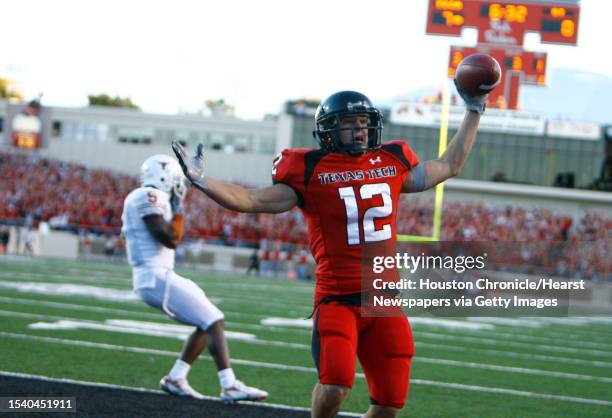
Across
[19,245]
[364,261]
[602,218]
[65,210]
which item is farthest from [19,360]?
[602,218]

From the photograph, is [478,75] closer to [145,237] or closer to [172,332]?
[145,237]

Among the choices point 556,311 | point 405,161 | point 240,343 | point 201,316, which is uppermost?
point 405,161

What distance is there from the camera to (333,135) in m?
3.99

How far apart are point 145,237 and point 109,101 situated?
69852 millimetres

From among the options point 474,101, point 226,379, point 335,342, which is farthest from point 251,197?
point 226,379

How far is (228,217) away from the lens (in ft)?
93.9

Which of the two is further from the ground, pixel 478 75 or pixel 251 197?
pixel 478 75

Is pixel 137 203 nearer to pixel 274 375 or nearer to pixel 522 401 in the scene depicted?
pixel 274 375

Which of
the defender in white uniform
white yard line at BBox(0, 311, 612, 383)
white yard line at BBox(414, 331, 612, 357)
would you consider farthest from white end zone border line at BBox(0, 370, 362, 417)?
white yard line at BBox(414, 331, 612, 357)

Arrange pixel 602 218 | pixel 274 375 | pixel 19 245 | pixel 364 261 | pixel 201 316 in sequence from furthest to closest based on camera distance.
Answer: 1. pixel 602 218
2. pixel 19 245
3. pixel 274 375
4. pixel 201 316
5. pixel 364 261

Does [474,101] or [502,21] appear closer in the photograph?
[474,101]

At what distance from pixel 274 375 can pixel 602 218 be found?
92.7 feet

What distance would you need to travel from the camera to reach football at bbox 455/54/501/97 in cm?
427

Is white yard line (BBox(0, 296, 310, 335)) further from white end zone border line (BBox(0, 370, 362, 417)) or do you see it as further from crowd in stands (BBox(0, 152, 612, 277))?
crowd in stands (BBox(0, 152, 612, 277))
